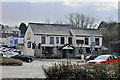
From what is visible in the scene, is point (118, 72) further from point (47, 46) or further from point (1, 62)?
point (47, 46)

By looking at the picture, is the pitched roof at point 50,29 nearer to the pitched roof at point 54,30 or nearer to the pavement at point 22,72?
the pitched roof at point 54,30

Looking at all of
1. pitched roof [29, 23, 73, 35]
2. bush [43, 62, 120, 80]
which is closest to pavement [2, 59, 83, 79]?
bush [43, 62, 120, 80]

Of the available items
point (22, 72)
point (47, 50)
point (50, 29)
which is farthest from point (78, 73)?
point (50, 29)

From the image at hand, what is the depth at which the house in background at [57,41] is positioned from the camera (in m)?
55.5

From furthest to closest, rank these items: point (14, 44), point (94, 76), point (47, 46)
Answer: point (14, 44), point (47, 46), point (94, 76)

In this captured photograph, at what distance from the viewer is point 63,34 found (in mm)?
58500

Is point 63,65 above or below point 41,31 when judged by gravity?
below

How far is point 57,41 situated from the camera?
57531 mm

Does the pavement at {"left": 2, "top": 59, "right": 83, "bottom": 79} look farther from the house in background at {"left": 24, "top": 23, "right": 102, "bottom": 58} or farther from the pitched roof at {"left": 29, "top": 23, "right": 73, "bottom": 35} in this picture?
the pitched roof at {"left": 29, "top": 23, "right": 73, "bottom": 35}

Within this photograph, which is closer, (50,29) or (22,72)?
(22,72)

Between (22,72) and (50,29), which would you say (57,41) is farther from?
(22,72)

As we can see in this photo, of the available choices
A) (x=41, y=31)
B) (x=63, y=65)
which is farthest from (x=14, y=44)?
(x=63, y=65)

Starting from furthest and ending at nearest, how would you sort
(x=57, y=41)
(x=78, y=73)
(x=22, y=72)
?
1. (x=57, y=41)
2. (x=22, y=72)
3. (x=78, y=73)

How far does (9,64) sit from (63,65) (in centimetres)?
1518
